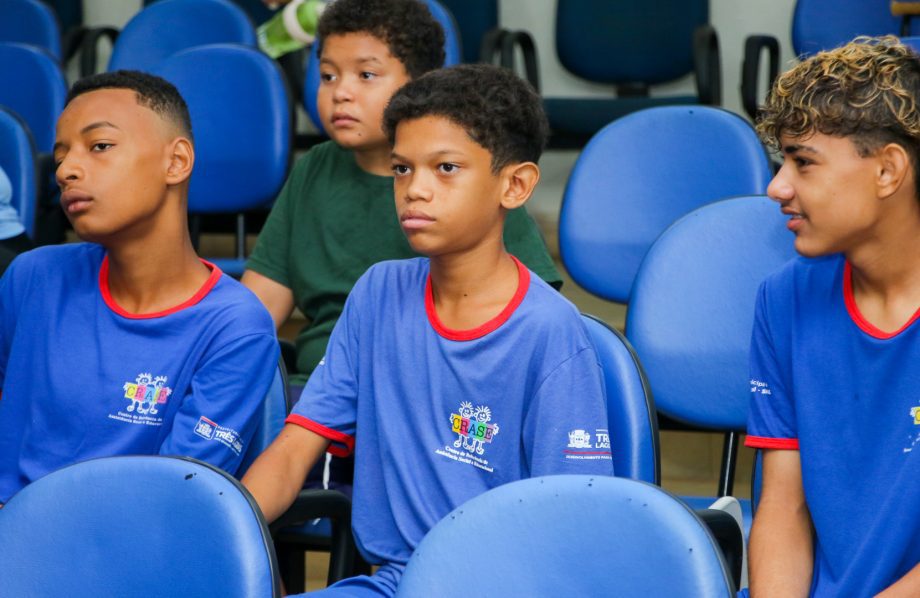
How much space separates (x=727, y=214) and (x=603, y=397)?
60 centimetres

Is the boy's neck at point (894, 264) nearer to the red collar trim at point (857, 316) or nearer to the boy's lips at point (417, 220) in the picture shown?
the red collar trim at point (857, 316)

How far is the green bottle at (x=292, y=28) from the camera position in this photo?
4074 mm

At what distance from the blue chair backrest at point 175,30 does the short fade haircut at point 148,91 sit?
2235 mm

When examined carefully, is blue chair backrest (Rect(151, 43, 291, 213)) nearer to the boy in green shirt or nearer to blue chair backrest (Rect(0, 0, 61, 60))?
the boy in green shirt

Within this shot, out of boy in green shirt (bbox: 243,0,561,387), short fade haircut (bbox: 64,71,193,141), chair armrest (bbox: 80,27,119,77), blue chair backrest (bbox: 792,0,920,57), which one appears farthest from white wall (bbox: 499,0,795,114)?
short fade haircut (bbox: 64,71,193,141)

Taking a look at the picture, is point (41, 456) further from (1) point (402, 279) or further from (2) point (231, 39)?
(2) point (231, 39)

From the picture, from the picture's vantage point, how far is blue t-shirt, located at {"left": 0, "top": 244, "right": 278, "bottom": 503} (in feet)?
5.78

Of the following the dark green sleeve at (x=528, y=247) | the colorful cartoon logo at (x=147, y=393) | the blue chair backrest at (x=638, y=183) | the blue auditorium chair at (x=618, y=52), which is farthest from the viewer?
the blue auditorium chair at (x=618, y=52)

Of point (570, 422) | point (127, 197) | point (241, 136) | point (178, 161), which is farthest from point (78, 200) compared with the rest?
point (241, 136)

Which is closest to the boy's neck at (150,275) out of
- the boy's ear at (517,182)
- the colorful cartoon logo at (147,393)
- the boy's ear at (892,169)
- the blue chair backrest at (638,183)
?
the colorful cartoon logo at (147,393)

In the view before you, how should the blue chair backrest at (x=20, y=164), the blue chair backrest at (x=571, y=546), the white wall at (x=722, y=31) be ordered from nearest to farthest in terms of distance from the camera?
the blue chair backrest at (x=571, y=546), the blue chair backrest at (x=20, y=164), the white wall at (x=722, y=31)

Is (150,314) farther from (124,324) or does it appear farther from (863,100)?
(863,100)

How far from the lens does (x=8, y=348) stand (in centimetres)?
193

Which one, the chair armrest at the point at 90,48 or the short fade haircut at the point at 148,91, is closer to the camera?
the short fade haircut at the point at 148,91
